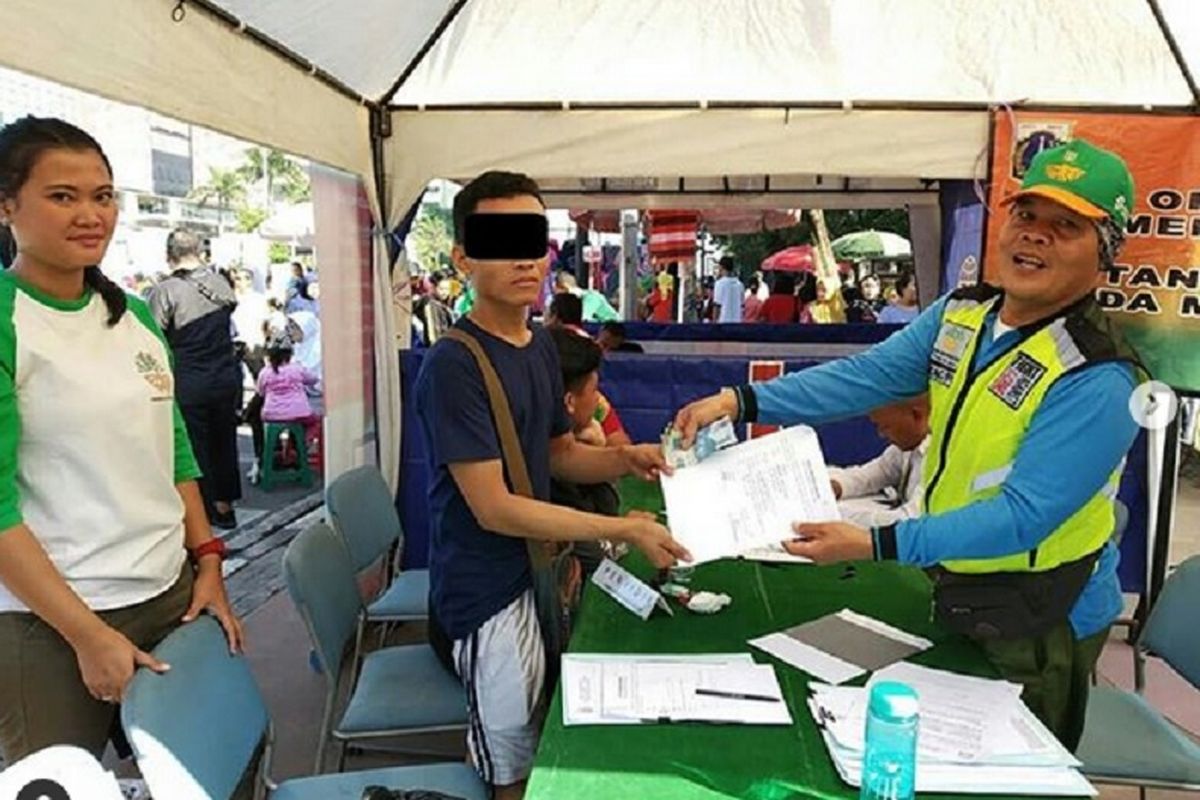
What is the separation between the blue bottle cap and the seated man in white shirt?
4.36 feet

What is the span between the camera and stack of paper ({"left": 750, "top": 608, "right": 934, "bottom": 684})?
1521 millimetres

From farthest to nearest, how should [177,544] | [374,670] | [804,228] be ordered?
[804,228] < [374,670] < [177,544]

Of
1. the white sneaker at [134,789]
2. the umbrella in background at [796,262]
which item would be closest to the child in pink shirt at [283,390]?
the white sneaker at [134,789]

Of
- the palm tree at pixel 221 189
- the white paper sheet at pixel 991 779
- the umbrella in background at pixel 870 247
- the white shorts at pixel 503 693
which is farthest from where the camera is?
the palm tree at pixel 221 189

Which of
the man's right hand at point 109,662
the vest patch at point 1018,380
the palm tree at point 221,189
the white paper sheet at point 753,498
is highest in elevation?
the palm tree at point 221,189

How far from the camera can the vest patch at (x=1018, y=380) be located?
140cm

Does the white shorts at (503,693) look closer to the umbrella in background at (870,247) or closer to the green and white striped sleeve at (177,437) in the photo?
the green and white striped sleeve at (177,437)

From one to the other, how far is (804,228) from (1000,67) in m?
15.2

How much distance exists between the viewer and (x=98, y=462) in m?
1.43

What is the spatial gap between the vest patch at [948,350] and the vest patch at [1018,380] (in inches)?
5.4

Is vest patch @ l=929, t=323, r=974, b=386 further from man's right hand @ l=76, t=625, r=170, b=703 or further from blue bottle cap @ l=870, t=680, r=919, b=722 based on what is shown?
man's right hand @ l=76, t=625, r=170, b=703

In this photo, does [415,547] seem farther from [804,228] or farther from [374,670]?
[804,228]

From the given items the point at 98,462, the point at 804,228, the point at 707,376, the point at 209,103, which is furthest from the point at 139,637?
the point at 804,228

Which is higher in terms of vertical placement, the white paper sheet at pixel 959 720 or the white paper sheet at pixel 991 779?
the white paper sheet at pixel 959 720
